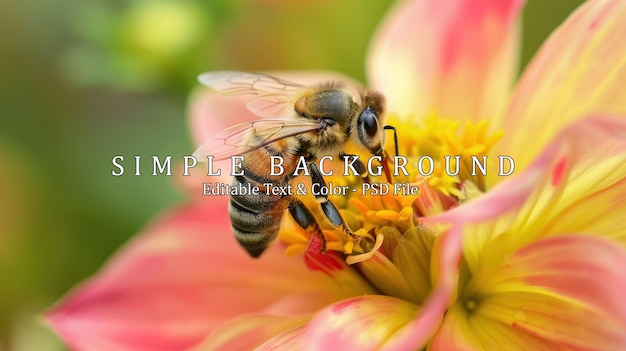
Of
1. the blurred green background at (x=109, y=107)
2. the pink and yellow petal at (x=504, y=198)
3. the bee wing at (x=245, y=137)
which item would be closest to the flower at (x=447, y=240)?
the pink and yellow petal at (x=504, y=198)

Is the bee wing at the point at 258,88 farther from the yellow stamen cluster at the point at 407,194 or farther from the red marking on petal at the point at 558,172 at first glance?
the red marking on petal at the point at 558,172

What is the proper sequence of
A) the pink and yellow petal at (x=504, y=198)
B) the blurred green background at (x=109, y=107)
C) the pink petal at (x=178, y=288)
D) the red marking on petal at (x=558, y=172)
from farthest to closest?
the blurred green background at (x=109, y=107)
the pink petal at (x=178, y=288)
the red marking on petal at (x=558, y=172)
the pink and yellow petal at (x=504, y=198)

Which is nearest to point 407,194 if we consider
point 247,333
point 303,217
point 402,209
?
point 402,209

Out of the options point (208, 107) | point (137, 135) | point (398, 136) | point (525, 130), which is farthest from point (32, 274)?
point (525, 130)

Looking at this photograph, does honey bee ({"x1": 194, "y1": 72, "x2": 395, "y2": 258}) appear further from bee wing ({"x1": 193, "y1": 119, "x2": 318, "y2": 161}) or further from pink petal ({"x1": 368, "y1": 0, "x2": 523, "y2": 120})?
pink petal ({"x1": 368, "y1": 0, "x2": 523, "y2": 120})

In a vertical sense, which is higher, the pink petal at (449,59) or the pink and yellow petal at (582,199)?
the pink petal at (449,59)
